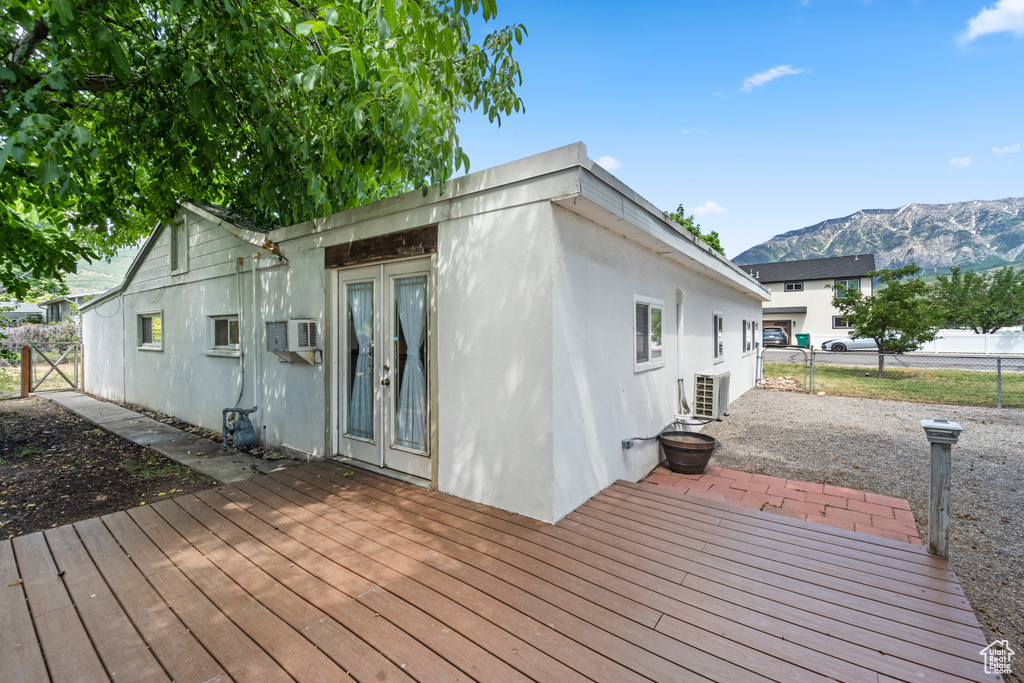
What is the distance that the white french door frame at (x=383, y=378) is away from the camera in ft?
12.3

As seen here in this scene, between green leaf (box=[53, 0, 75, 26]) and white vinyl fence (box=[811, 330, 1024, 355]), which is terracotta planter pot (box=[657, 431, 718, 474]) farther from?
white vinyl fence (box=[811, 330, 1024, 355])

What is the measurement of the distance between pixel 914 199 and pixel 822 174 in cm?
16071

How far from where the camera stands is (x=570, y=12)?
6.76 meters

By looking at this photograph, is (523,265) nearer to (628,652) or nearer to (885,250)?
(628,652)

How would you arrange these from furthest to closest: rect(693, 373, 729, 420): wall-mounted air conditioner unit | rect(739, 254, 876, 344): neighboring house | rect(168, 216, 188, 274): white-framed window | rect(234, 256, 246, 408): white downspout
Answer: rect(739, 254, 876, 344): neighboring house → rect(168, 216, 188, 274): white-framed window → rect(693, 373, 729, 420): wall-mounted air conditioner unit → rect(234, 256, 246, 408): white downspout

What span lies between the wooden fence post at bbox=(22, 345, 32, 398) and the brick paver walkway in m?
14.4

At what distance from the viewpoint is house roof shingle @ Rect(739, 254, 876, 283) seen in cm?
3008

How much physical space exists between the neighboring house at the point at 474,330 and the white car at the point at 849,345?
23.7 metres

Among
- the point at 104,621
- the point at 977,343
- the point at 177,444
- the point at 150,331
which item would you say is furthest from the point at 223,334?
the point at 977,343

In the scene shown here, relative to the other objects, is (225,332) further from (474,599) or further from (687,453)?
(687,453)

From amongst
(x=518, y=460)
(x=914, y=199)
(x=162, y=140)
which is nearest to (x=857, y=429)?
(x=518, y=460)

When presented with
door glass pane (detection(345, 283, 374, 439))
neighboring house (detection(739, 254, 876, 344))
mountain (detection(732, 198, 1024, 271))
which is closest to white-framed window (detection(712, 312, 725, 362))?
door glass pane (detection(345, 283, 374, 439))

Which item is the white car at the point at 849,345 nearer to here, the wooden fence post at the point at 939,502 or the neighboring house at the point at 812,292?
the neighboring house at the point at 812,292

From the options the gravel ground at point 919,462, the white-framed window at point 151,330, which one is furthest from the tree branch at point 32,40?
the gravel ground at point 919,462
